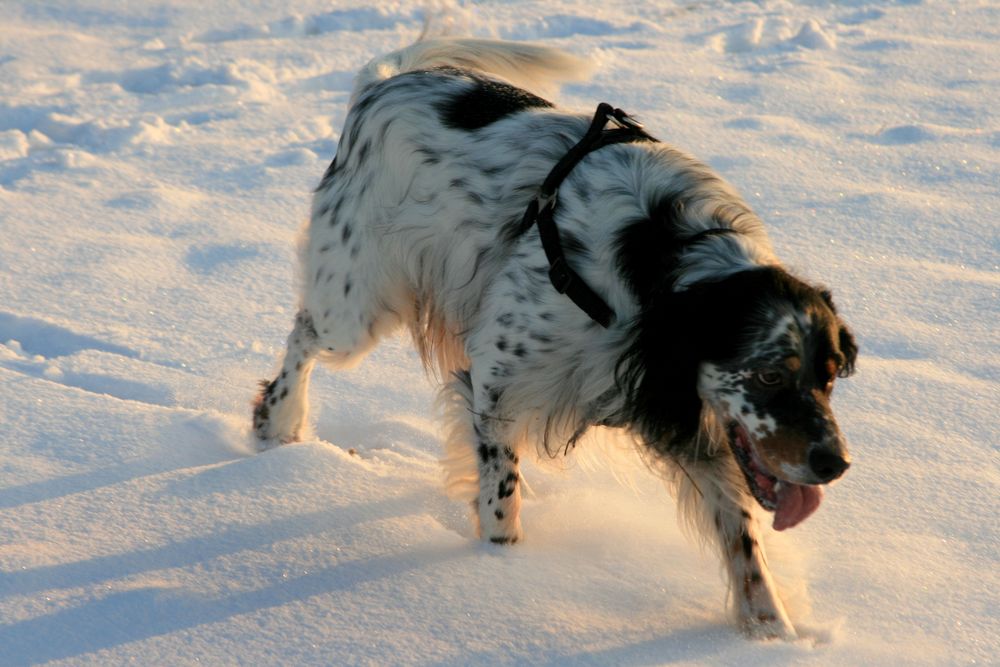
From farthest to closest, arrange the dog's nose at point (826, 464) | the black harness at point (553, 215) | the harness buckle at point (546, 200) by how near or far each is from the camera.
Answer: the harness buckle at point (546, 200) < the black harness at point (553, 215) < the dog's nose at point (826, 464)

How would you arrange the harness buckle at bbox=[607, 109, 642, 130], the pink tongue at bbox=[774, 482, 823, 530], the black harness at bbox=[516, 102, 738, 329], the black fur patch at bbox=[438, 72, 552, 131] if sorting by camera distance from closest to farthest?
the pink tongue at bbox=[774, 482, 823, 530], the black harness at bbox=[516, 102, 738, 329], the harness buckle at bbox=[607, 109, 642, 130], the black fur patch at bbox=[438, 72, 552, 131]

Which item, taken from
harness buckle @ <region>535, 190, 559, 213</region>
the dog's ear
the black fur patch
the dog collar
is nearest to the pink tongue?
the dog's ear

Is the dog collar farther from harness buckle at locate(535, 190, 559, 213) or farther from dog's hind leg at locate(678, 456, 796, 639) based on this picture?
dog's hind leg at locate(678, 456, 796, 639)

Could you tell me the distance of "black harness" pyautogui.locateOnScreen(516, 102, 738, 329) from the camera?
278cm

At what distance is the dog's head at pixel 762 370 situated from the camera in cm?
247

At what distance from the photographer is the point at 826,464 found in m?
2.41

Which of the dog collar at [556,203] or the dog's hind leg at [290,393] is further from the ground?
the dog collar at [556,203]

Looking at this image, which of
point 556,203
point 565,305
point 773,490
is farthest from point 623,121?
point 773,490

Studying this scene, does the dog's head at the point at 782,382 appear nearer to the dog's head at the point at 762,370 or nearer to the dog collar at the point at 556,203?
the dog's head at the point at 762,370

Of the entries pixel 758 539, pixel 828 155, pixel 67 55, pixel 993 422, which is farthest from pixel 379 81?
pixel 67 55

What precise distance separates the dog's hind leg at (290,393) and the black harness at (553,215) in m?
0.93

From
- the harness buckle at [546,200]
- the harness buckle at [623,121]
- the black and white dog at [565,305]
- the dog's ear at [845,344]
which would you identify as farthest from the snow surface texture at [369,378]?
the harness buckle at [623,121]

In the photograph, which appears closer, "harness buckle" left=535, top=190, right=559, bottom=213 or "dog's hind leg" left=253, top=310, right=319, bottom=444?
"harness buckle" left=535, top=190, right=559, bottom=213

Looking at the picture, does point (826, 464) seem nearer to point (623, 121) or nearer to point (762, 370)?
point (762, 370)
